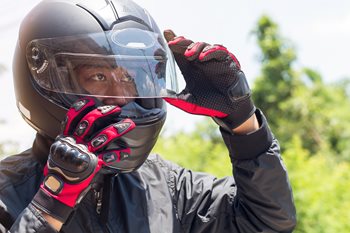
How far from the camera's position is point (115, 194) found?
A: 2.25 metres

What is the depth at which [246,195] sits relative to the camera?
2.19 meters

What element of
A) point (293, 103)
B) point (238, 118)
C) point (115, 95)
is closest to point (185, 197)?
point (238, 118)

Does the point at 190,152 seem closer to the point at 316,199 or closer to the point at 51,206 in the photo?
the point at 316,199

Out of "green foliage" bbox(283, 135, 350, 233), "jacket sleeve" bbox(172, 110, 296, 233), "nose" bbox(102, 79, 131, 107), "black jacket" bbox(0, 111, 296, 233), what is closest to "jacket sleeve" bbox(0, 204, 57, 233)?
"black jacket" bbox(0, 111, 296, 233)

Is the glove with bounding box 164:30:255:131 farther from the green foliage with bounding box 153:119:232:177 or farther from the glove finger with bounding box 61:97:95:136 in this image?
the green foliage with bounding box 153:119:232:177

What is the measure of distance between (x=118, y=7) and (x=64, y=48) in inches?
8.9

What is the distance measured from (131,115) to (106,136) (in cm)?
17

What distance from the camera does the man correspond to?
2.11 metres

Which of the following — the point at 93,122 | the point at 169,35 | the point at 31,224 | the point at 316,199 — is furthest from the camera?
the point at 316,199

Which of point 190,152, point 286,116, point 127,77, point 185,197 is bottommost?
point 286,116

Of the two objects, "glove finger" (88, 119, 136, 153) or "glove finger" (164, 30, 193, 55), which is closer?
"glove finger" (88, 119, 136, 153)

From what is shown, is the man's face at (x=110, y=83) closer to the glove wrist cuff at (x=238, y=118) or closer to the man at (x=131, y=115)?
the man at (x=131, y=115)

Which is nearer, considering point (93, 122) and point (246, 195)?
point (93, 122)

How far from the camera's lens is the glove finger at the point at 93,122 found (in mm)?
1970
